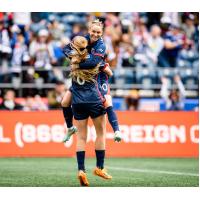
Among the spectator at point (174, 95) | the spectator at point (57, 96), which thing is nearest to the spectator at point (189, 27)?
the spectator at point (174, 95)

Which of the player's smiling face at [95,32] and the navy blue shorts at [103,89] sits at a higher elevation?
the player's smiling face at [95,32]

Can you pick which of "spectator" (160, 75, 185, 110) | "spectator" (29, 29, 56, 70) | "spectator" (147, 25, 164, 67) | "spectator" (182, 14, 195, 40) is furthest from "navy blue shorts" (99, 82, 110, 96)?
"spectator" (182, 14, 195, 40)

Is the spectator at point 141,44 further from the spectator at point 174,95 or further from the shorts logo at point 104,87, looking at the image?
the shorts logo at point 104,87

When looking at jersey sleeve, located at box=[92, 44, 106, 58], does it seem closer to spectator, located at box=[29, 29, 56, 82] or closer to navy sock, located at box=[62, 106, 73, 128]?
navy sock, located at box=[62, 106, 73, 128]

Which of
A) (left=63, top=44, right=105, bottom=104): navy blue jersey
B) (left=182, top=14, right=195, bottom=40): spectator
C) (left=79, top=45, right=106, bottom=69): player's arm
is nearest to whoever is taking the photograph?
(left=79, top=45, right=106, bottom=69): player's arm

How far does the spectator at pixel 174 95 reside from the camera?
21406 mm

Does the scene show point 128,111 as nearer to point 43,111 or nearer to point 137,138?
point 137,138

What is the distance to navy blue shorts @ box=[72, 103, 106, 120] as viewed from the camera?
11062 millimetres

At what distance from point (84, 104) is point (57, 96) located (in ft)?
32.2

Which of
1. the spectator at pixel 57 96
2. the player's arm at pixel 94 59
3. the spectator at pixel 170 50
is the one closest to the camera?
the player's arm at pixel 94 59

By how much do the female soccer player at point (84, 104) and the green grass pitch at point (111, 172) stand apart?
367 millimetres

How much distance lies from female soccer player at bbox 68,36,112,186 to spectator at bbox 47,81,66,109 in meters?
9.39

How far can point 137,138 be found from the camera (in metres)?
19.4
